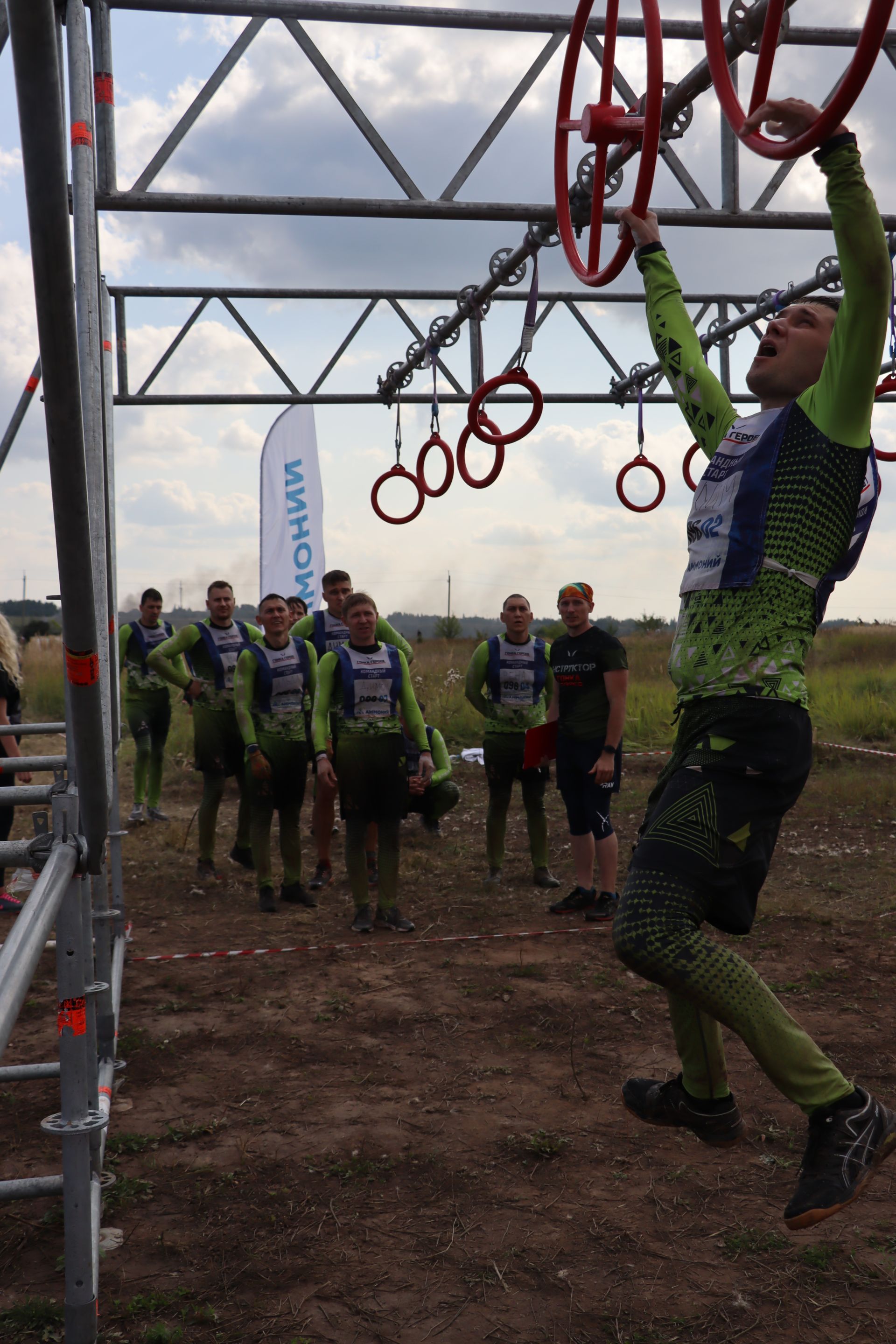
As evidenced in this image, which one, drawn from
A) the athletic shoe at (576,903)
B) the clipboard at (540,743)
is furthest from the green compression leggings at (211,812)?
the athletic shoe at (576,903)

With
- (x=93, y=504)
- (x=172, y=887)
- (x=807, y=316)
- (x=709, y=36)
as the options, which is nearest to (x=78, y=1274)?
(x=93, y=504)

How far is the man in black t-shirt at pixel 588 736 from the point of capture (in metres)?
6.43

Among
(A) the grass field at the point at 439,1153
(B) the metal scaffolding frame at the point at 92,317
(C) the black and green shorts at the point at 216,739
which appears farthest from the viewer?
(C) the black and green shorts at the point at 216,739

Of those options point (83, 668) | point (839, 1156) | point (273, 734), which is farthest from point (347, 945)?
point (839, 1156)

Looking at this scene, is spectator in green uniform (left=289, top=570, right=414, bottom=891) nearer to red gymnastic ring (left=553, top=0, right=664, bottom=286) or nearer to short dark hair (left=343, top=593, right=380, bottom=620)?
short dark hair (left=343, top=593, right=380, bottom=620)

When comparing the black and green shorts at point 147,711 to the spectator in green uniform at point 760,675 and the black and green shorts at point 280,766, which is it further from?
the spectator in green uniform at point 760,675

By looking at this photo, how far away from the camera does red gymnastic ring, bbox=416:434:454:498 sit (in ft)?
25.8

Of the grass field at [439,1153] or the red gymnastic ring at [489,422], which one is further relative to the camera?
the red gymnastic ring at [489,422]

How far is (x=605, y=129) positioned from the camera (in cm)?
314

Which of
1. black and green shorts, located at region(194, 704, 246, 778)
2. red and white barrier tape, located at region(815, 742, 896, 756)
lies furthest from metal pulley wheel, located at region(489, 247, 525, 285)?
red and white barrier tape, located at region(815, 742, 896, 756)

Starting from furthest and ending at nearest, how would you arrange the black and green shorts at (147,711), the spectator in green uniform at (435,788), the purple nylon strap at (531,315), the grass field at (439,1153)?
the black and green shorts at (147,711)
the spectator in green uniform at (435,788)
the purple nylon strap at (531,315)
the grass field at (439,1153)

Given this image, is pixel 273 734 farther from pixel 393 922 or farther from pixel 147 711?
pixel 147 711

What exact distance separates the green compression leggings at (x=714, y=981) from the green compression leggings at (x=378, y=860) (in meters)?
4.19

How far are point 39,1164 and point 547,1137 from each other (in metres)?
1.66
